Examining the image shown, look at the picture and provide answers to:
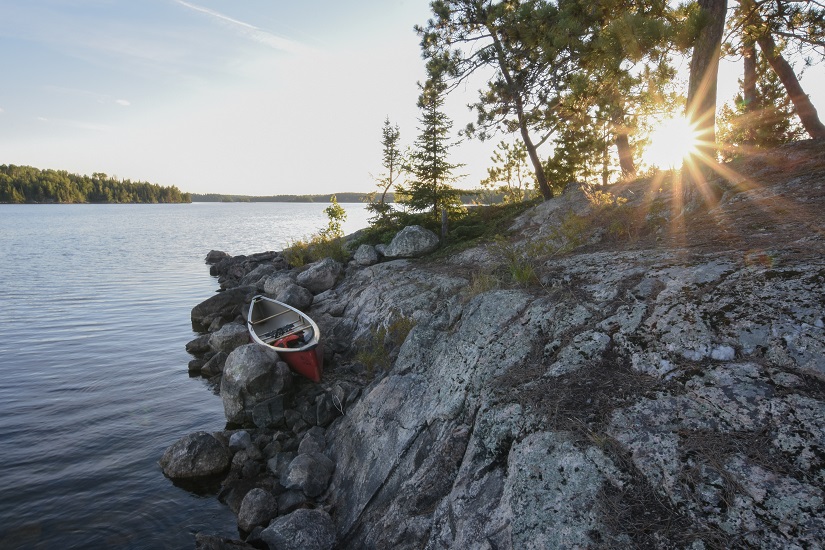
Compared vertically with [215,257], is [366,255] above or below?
above

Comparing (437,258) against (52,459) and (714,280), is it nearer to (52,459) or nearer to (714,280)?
(714,280)

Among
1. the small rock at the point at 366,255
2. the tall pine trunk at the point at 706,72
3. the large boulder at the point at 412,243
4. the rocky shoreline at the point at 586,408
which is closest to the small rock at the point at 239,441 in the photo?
the rocky shoreline at the point at 586,408

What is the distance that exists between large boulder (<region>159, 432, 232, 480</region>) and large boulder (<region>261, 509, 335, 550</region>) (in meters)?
2.83

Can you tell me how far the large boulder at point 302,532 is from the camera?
6.58 m

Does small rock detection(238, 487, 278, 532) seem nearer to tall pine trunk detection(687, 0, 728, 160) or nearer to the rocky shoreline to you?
the rocky shoreline

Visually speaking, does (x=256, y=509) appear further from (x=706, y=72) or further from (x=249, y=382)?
(x=706, y=72)

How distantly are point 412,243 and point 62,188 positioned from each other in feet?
652

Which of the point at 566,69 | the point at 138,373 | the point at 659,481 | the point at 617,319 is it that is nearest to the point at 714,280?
the point at 617,319

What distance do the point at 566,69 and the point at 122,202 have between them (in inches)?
8877

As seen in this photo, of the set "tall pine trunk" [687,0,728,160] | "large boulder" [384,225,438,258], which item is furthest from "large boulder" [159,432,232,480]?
"tall pine trunk" [687,0,728,160]

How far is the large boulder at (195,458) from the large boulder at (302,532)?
2.83 m

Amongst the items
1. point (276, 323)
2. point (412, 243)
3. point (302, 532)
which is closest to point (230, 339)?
point (276, 323)

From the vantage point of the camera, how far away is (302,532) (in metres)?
6.65

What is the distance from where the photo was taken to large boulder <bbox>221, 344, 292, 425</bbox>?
1113 cm
